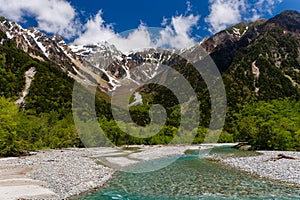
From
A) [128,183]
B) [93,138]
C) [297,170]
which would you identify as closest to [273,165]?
[297,170]

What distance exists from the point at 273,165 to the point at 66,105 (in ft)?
310

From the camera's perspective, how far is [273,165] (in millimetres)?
30062

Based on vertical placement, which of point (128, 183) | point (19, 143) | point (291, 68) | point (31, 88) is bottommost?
point (128, 183)

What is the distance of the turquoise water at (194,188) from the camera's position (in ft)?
58.7

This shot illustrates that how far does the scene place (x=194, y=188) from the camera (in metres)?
20.3

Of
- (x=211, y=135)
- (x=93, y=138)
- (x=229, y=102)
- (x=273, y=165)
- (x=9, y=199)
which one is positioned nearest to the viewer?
(x=9, y=199)

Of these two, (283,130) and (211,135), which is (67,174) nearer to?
(283,130)

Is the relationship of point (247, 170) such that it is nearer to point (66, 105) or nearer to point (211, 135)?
point (211, 135)

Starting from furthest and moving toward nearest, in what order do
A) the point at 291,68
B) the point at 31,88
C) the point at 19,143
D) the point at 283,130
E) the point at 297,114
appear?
the point at 291,68
the point at 31,88
the point at 297,114
the point at 283,130
the point at 19,143

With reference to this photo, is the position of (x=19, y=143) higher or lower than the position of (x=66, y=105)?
lower

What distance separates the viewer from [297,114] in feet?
205

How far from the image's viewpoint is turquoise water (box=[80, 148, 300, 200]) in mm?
17906

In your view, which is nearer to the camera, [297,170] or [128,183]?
[128,183]

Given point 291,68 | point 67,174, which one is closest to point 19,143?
point 67,174
